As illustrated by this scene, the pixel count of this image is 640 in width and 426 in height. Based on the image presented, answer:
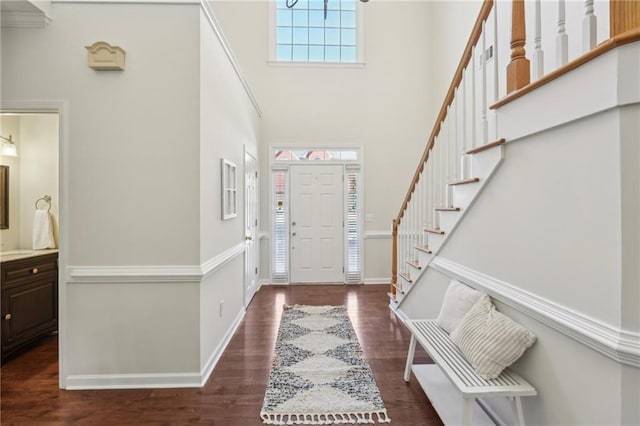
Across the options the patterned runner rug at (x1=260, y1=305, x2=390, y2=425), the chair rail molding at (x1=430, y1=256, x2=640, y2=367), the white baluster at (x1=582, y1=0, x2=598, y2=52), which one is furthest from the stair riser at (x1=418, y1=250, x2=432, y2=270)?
the white baluster at (x1=582, y1=0, x2=598, y2=52)

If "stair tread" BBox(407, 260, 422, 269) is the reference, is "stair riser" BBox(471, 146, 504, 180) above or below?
above

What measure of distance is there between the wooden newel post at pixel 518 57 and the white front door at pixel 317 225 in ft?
12.3

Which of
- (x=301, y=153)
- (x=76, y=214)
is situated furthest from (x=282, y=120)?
(x=76, y=214)

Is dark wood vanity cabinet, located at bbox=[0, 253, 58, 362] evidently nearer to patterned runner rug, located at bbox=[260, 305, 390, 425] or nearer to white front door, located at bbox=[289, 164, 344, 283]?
patterned runner rug, located at bbox=[260, 305, 390, 425]

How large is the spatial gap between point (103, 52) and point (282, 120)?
3.27 metres

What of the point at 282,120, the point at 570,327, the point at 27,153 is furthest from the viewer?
the point at 282,120

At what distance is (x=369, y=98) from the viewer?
546cm

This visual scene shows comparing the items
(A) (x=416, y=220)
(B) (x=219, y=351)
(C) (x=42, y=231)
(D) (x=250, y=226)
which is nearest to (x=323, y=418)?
(B) (x=219, y=351)

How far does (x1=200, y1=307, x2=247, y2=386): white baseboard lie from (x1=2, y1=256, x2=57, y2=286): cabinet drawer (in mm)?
1766

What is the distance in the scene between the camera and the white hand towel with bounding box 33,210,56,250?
323 centimetres

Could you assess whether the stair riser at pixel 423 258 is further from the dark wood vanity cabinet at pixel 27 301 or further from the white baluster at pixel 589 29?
the dark wood vanity cabinet at pixel 27 301

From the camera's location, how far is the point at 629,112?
109cm

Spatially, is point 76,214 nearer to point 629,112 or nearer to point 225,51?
point 225,51

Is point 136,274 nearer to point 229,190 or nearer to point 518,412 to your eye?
point 229,190
